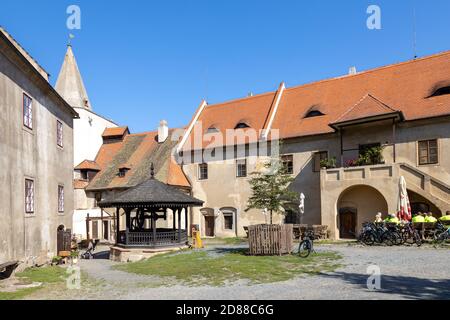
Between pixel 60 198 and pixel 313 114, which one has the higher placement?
pixel 313 114

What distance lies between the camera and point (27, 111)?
1742 centimetres

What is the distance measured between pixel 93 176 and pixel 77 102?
28.7ft

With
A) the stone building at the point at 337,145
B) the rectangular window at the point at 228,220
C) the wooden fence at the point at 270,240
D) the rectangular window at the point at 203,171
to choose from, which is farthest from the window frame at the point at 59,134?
the rectangular window at the point at 228,220

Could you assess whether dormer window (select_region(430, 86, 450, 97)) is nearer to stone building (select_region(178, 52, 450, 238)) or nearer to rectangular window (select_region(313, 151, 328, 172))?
stone building (select_region(178, 52, 450, 238))

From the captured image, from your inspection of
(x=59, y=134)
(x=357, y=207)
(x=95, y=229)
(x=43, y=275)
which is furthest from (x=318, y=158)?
(x=95, y=229)

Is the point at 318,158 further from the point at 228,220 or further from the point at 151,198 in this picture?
the point at 151,198

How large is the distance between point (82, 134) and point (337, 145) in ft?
85.7

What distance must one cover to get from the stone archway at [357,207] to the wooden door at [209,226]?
11.3 metres

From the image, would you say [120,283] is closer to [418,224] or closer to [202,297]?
[202,297]

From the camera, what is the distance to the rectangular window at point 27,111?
671 inches

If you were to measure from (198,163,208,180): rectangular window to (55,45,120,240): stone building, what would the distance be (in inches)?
341

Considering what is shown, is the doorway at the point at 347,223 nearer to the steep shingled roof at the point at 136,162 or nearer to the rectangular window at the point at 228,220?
the rectangular window at the point at 228,220
